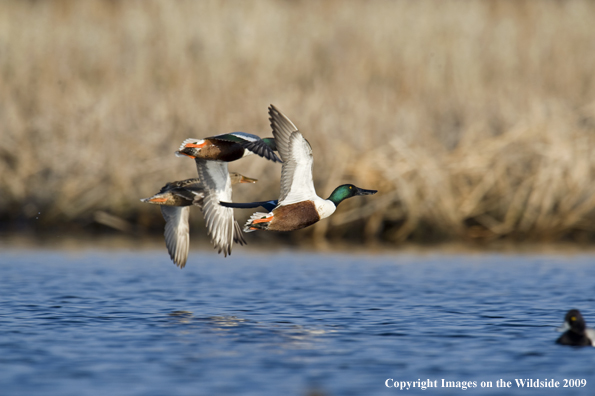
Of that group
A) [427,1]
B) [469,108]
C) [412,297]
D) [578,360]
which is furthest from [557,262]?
[427,1]

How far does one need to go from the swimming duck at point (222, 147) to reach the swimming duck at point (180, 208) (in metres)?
0.76

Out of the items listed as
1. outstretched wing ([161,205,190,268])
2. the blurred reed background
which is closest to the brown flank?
outstretched wing ([161,205,190,268])

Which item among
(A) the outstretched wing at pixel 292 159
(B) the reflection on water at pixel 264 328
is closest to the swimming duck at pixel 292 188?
(A) the outstretched wing at pixel 292 159

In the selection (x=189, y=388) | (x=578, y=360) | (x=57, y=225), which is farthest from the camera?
(x=57, y=225)

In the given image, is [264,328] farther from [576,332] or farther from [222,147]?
[576,332]

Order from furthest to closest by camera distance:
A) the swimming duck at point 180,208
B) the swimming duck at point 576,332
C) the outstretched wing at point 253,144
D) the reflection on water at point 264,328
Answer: the reflection on water at point 264,328 < the swimming duck at point 180,208 < the swimming duck at point 576,332 < the outstretched wing at point 253,144

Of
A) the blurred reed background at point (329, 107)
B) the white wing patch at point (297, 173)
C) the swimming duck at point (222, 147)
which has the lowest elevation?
the white wing patch at point (297, 173)

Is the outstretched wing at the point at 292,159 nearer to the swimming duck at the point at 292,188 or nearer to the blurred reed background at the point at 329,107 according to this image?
the swimming duck at the point at 292,188

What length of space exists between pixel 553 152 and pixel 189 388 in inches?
327

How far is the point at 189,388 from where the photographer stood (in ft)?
18.9

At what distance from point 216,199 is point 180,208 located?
133cm

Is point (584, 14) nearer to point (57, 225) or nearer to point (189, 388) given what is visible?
point (57, 225)

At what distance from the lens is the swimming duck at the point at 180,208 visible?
7000mm

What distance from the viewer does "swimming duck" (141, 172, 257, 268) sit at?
23.0ft
